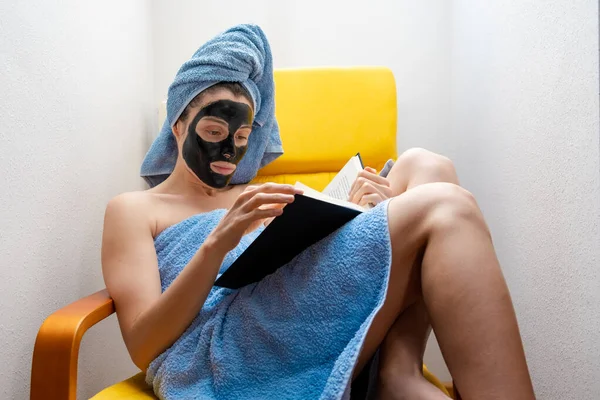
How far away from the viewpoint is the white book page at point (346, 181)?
107 cm

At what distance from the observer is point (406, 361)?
2.83ft

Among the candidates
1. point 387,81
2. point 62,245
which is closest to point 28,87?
point 62,245

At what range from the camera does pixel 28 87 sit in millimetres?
954

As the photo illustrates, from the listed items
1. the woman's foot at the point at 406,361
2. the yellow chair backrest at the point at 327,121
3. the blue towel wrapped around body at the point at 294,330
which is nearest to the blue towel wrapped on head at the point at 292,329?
the blue towel wrapped around body at the point at 294,330

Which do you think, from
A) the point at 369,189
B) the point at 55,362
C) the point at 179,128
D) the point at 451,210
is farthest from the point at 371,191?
the point at 55,362

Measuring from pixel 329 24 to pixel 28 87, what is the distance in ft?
3.47

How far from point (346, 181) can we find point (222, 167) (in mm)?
264

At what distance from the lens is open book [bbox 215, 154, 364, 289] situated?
2.51 feet

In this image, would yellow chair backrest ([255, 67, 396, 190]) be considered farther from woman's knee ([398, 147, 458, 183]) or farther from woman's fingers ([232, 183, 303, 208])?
woman's fingers ([232, 183, 303, 208])

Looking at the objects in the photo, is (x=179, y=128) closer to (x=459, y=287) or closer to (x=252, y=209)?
(x=252, y=209)

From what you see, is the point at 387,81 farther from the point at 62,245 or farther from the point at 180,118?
the point at 62,245

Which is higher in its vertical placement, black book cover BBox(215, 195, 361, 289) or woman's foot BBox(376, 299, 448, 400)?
black book cover BBox(215, 195, 361, 289)

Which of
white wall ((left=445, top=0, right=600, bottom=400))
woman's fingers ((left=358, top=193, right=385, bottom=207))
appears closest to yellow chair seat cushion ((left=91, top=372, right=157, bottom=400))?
woman's fingers ((left=358, top=193, right=385, bottom=207))

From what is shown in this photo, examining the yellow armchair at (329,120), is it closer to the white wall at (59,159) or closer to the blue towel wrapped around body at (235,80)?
the blue towel wrapped around body at (235,80)
